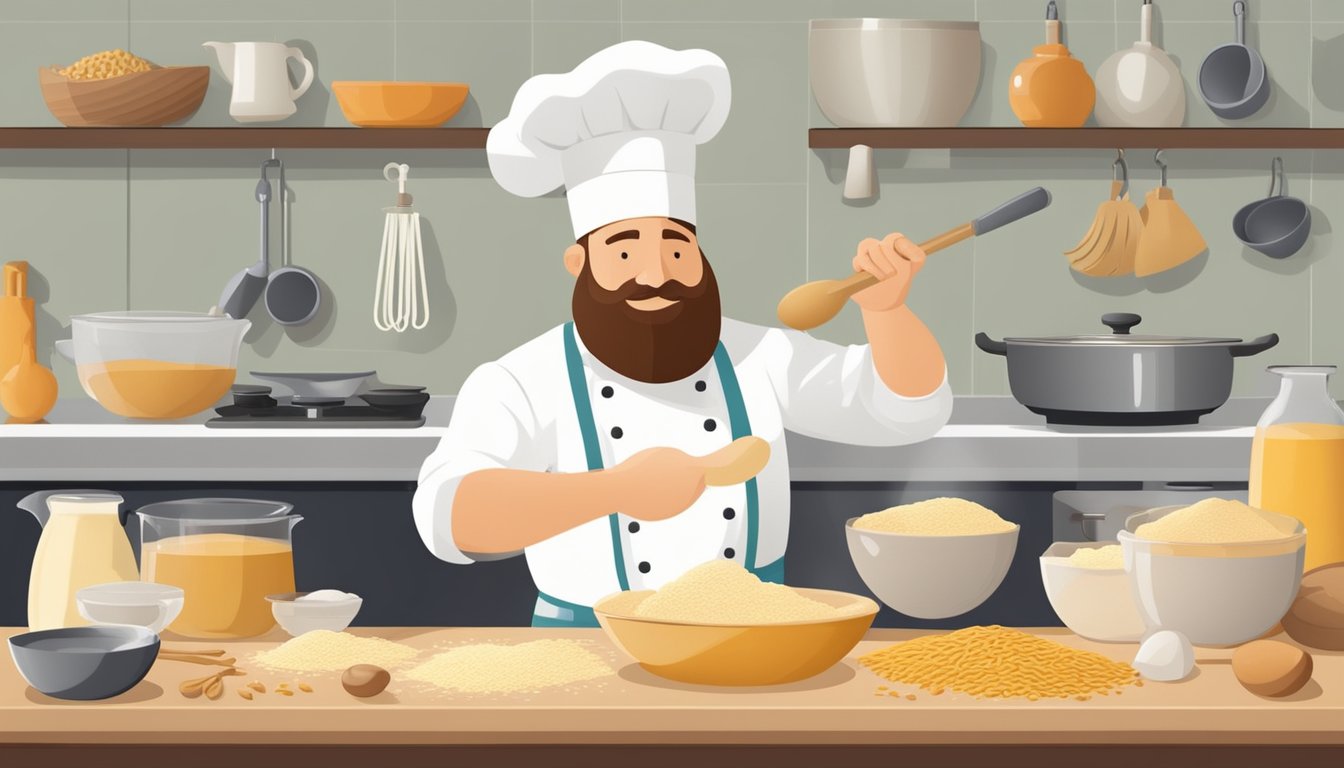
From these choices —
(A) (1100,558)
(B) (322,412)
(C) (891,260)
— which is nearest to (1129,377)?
(C) (891,260)

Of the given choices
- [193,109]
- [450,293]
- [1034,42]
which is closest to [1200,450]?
[1034,42]

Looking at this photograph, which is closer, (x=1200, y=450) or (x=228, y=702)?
(x=228, y=702)

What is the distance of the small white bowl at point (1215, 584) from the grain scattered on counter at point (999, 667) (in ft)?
0.21

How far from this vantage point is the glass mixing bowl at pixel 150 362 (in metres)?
2.55

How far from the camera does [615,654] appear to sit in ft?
4.19

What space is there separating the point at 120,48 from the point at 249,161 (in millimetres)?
321

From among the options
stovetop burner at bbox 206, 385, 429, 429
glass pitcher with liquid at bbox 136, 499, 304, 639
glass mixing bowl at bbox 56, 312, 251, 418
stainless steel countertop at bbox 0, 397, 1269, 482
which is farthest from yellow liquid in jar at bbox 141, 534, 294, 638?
glass mixing bowl at bbox 56, 312, 251, 418

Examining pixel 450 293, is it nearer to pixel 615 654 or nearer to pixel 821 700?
pixel 615 654

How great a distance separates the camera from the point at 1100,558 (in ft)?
4.38

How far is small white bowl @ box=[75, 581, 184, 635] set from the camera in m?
1.24

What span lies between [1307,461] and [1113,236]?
1579 millimetres

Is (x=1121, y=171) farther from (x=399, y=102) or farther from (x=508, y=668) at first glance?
(x=508, y=668)

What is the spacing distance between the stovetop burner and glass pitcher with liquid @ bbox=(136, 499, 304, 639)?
3.63 feet

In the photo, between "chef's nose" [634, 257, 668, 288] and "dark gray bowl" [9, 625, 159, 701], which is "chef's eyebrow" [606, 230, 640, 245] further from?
"dark gray bowl" [9, 625, 159, 701]
